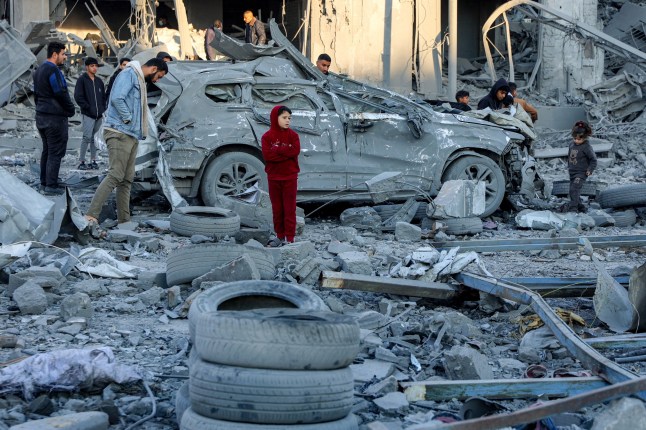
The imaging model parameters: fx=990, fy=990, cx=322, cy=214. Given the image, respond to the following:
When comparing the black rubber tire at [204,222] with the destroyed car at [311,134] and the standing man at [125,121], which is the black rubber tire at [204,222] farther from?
the destroyed car at [311,134]

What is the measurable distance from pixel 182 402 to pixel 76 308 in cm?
234

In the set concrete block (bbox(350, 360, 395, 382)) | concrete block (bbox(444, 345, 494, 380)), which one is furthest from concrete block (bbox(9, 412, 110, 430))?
concrete block (bbox(444, 345, 494, 380))

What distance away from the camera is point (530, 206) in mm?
13031

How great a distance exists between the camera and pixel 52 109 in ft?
40.9

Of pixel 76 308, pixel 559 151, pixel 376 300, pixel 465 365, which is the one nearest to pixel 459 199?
pixel 376 300

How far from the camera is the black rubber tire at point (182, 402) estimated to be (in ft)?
15.0

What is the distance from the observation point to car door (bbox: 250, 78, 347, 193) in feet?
38.0

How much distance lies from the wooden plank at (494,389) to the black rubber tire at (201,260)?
2.82 meters

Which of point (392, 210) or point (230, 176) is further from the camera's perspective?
point (392, 210)

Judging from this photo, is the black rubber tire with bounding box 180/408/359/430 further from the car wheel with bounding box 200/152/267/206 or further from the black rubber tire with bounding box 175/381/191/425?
the car wheel with bounding box 200/152/267/206

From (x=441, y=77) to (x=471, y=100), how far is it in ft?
3.59

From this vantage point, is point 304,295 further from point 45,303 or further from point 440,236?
point 440,236

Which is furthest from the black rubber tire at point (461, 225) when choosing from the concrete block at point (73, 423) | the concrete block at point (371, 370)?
the concrete block at point (73, 423)

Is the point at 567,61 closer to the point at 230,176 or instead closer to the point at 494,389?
the point at 230,176
